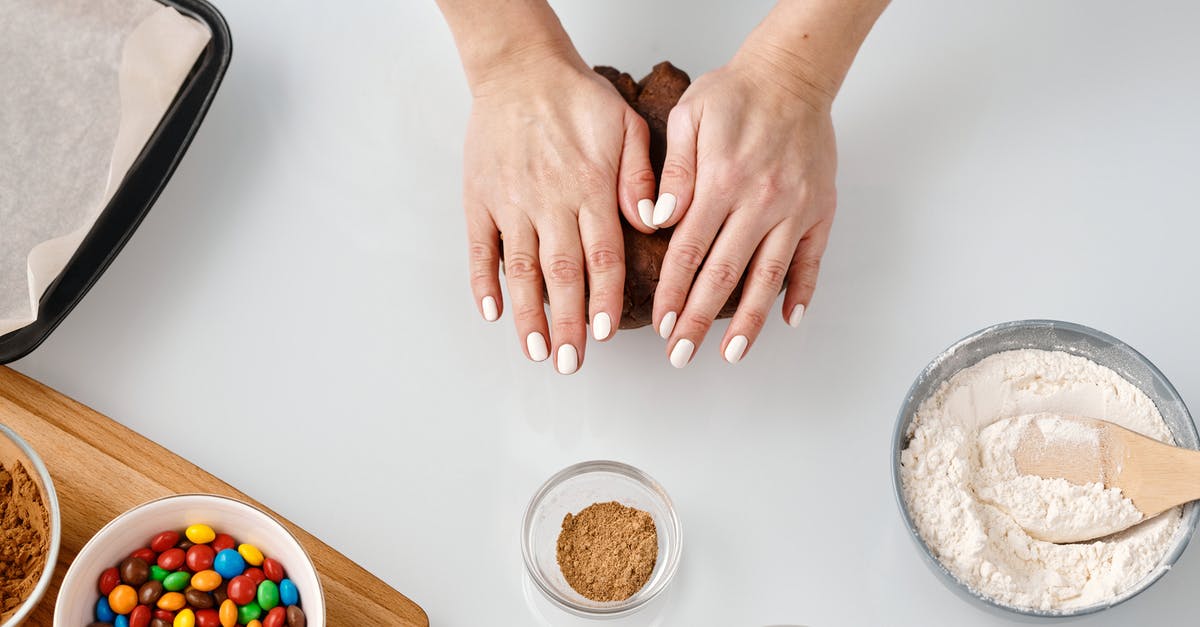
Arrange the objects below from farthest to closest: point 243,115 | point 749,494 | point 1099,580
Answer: point 243,115 < point 749,494 < point 1099,580

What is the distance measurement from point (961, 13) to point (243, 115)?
875 millimetres

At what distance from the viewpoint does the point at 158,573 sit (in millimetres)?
859

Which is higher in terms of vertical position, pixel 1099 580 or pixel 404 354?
pixel 1099 580

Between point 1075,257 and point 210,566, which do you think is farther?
point 1075,257

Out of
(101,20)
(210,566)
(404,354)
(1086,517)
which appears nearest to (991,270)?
(1086,517)

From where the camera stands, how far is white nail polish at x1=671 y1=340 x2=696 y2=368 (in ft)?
3.12

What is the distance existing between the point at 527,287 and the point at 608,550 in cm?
28

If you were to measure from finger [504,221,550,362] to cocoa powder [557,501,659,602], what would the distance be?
0.57 ft

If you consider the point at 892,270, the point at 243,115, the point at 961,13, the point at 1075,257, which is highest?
the point at 961,13

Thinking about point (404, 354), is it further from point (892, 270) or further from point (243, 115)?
point (892, 270)

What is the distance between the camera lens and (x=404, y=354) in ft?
3.41

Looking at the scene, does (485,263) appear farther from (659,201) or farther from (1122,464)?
(1122,464)

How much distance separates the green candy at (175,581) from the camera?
0.86m

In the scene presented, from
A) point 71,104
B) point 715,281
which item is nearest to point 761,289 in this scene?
point 715,281
